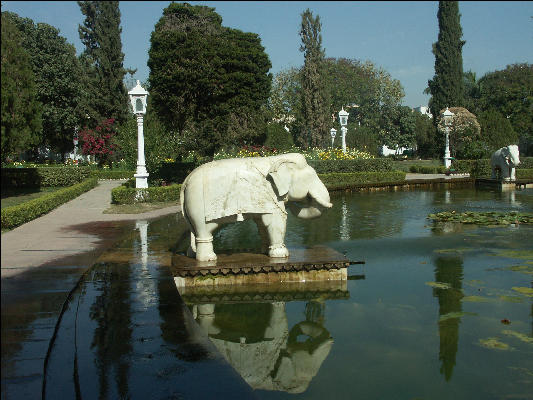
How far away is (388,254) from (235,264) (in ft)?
12.4

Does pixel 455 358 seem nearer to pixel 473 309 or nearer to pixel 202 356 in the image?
pixel 473 309

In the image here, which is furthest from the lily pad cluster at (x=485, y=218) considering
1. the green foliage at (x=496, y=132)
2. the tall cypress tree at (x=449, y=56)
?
the tall cypress tree at (x=449, y=56)

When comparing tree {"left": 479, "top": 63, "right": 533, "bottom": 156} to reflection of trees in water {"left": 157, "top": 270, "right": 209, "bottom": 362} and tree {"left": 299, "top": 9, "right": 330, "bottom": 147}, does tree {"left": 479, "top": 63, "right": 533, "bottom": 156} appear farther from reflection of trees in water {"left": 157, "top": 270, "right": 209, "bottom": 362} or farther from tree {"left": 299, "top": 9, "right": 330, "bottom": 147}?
reflection of trees in water {"left": 157, "top": 270, "right": 209, "bottom": 362}

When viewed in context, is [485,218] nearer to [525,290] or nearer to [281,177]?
[525,290]

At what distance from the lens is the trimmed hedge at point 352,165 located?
91.0ft

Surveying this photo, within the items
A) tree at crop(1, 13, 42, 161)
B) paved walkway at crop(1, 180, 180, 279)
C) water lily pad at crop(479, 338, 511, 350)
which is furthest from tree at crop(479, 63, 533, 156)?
tree at crop(1, 13, 42, 161)

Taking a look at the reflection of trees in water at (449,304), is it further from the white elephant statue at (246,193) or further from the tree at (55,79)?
the tree at (55,79)

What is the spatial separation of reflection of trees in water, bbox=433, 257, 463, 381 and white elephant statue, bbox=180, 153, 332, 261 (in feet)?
7.14

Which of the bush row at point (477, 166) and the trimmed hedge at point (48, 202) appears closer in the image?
the trimmed hedge at point (48, 202)

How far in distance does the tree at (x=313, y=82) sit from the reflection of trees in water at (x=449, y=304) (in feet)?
108

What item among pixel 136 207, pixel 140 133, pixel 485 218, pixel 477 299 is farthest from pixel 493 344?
pixel 140 133

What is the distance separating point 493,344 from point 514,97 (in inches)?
2096

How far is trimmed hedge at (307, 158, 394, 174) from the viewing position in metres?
27.8

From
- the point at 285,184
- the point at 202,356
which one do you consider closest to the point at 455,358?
the point at 202,356
